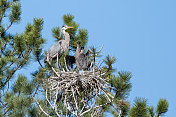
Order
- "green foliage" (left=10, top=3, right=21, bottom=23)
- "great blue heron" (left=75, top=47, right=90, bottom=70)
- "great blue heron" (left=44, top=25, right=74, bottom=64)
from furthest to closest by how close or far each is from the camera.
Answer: "green foliage" (left=10, top=3, right=21, bottom=23) → "great blue heron" (left=44, top=25, right=74, bottom=64) → "great blue heron" (left=75, top=47, right=90, bottom=70)

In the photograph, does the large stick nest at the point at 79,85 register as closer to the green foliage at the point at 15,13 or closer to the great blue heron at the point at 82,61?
the great blue heron at the point at 82,61

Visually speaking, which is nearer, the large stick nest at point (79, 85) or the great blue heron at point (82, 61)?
the large stick nest at point (79, 85)

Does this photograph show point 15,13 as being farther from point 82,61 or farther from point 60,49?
point 82,61

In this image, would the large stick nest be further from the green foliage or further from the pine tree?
the green foliage

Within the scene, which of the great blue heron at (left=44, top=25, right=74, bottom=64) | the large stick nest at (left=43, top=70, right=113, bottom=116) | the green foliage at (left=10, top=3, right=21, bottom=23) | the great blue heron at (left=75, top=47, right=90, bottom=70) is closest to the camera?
the large stick nest at (left=43, top=70, right=113, bottom=116)

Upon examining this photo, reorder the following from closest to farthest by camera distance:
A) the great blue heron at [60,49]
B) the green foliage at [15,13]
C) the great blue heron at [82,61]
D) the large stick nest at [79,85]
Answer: the large stick nest at [79,85]
the great blue heron at [82,61]
the great blue heron at [60,49]
the green foliage at [15,13]

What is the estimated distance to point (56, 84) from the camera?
5.77 m

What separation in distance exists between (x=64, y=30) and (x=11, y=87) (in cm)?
174

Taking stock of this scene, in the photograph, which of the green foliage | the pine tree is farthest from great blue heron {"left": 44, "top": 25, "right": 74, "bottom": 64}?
the green foliage

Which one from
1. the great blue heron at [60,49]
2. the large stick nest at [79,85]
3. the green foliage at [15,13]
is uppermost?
the green foliage at [15,13]

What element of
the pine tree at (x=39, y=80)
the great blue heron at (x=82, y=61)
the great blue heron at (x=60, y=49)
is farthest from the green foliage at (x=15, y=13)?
the great blue heron at (x=82, y=61)

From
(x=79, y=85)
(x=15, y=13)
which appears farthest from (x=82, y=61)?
(x=15, y=13)

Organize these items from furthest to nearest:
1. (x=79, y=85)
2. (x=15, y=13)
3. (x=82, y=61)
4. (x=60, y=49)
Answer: (x=15, y=13)
(x=60, y=49)
(x=82, y=61)
(x=79, y=85)

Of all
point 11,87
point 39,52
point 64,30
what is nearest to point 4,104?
point 11,87
